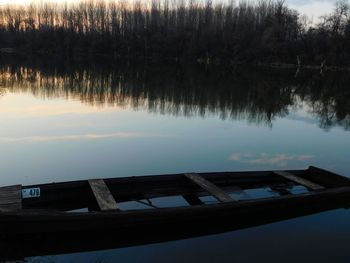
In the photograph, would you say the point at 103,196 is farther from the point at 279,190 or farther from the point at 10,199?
the point at 279,190

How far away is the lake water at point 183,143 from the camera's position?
8.41 metres

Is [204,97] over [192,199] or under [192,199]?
over

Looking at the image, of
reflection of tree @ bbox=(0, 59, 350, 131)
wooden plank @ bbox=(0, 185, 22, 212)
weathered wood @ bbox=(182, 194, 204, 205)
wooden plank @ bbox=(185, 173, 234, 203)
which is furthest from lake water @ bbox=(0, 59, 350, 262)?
weathered wood @ bbox=(182, 194, 204, 205)

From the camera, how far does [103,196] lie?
869cm

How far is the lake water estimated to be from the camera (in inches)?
331

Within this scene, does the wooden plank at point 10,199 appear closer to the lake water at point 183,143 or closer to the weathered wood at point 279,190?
the lake water at point 183,143

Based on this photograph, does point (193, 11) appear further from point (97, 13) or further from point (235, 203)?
point (235, 203)

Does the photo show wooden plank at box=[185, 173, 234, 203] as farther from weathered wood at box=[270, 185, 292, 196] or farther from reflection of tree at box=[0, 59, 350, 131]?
reflection of tree at box=[0, 59, 350, 131]

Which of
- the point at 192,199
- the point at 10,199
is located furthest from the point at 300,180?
the point at 10,199

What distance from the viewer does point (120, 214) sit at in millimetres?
7668

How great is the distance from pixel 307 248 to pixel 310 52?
7625 centimetres

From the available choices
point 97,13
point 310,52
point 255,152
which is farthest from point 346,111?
point 97,13

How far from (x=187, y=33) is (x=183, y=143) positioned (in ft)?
247

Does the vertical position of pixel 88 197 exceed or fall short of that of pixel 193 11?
it falls short
